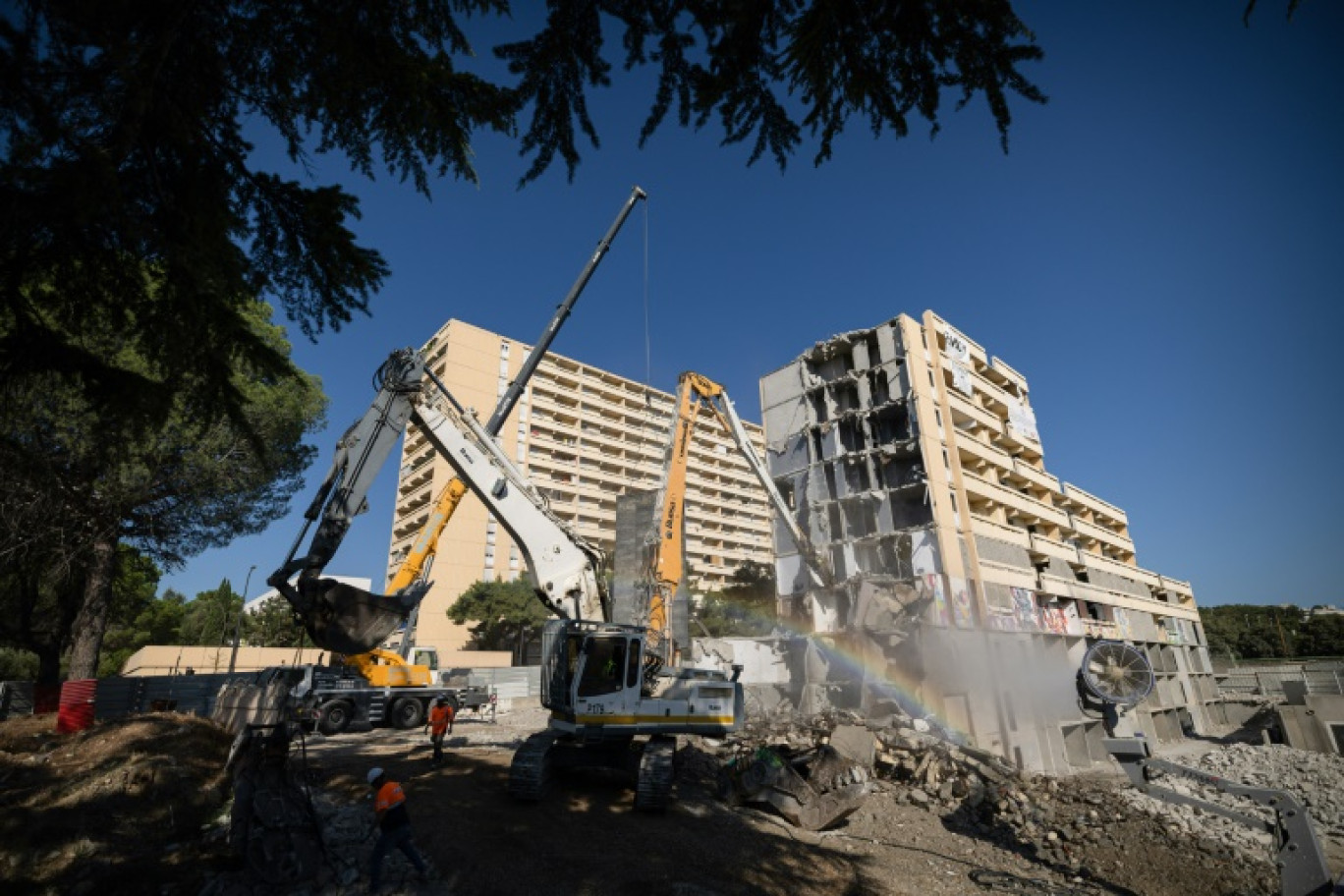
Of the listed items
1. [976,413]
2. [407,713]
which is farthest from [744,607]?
[407,713]

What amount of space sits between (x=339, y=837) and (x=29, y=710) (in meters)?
19.3

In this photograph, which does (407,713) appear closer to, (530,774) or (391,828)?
(530,774)

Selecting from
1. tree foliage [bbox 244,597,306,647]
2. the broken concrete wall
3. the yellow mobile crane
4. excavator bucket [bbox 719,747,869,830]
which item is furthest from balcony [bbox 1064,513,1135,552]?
tree foliage [bbox 244,597,306,647]

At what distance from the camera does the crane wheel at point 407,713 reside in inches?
740

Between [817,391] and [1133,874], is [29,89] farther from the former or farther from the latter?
[817,391]

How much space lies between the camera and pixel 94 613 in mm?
17391

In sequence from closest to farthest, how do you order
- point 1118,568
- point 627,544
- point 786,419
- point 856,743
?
point 856,743 < point 627,544 < point 786,419 < point 1118,568

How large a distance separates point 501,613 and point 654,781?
38.6m

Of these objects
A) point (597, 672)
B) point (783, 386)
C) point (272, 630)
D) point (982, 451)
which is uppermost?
point (783, 386)

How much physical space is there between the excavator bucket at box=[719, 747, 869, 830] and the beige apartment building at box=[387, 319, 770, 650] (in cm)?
3550

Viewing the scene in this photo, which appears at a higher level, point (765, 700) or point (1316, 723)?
point (765, 700)

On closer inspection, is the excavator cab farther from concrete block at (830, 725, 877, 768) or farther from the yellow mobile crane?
concrete block at (830, 725, 877, 768)

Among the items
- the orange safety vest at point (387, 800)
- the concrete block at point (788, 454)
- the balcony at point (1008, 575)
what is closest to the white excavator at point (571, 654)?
the orange safety vest at point (387, 800)

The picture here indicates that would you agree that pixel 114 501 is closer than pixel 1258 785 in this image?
No
